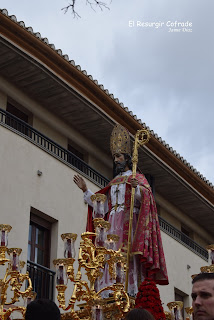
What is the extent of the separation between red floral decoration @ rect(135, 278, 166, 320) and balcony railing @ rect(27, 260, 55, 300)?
6039 mm

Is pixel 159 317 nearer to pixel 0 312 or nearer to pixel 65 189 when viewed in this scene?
pixel 0 312

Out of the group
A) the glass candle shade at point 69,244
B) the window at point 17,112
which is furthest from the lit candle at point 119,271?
the window at point 17,112

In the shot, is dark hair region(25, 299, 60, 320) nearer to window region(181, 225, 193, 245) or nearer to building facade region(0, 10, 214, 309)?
building facade region(0, 10, 214, 309)

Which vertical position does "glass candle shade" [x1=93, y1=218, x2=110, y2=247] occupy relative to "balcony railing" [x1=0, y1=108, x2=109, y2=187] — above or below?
below

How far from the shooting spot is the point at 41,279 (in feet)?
47.3

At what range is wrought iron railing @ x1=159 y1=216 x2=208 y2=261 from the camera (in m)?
19.8

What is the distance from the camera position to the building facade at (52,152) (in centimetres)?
1451

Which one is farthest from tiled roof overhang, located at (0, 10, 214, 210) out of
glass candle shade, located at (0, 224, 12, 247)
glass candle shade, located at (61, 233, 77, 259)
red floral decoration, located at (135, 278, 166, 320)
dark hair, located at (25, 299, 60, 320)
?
dark hair, located at (25, 299, 60, 320)

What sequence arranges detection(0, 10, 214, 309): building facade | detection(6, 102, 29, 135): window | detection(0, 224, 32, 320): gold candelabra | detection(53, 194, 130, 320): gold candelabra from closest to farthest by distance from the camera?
detection(53, 194, 130, 320): gold candelabra, detection(0, 224, 32, 320): gold candelabra, detection(0, 10, 214, 309): building facade, detection(6, 102, 29, 135): window

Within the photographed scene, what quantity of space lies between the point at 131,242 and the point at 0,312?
2.41 metres

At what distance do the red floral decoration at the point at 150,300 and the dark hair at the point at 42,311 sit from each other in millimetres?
3381

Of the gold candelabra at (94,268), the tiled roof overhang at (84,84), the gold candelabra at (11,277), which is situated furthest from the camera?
the tiled roof overhang at (84,84)

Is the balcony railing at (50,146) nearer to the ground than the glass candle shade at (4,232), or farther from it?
farther from it

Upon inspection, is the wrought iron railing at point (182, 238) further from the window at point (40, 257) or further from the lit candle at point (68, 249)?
the lit candle at point (68, 249)
